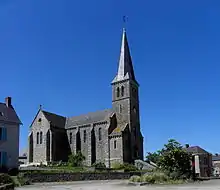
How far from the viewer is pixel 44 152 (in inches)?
2680

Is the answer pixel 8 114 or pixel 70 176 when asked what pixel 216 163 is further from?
pixel 8 114

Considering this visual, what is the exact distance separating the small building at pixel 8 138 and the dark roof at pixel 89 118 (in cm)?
2955

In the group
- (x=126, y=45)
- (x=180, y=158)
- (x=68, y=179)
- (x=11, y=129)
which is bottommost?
(x=68, y=179)

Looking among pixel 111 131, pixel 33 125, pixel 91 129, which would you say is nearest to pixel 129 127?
pixel 111 131

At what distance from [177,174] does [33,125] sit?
157ft

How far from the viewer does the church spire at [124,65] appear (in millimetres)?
70381

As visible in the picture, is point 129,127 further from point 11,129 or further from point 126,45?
point 11,129

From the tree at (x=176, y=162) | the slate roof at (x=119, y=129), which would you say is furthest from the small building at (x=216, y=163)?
the tree at (x=176, y=162)

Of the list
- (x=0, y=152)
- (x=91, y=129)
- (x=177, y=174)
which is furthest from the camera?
(x=91, y=129)

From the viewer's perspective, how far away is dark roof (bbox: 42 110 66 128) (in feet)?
232

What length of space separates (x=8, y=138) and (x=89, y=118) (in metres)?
34.2

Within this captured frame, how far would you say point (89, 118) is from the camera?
2810 inches

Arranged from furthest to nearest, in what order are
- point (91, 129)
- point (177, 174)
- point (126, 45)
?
point (126, 45) → point (91, 129) → point (177, 174)

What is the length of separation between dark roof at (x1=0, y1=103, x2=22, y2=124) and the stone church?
88.6ft
